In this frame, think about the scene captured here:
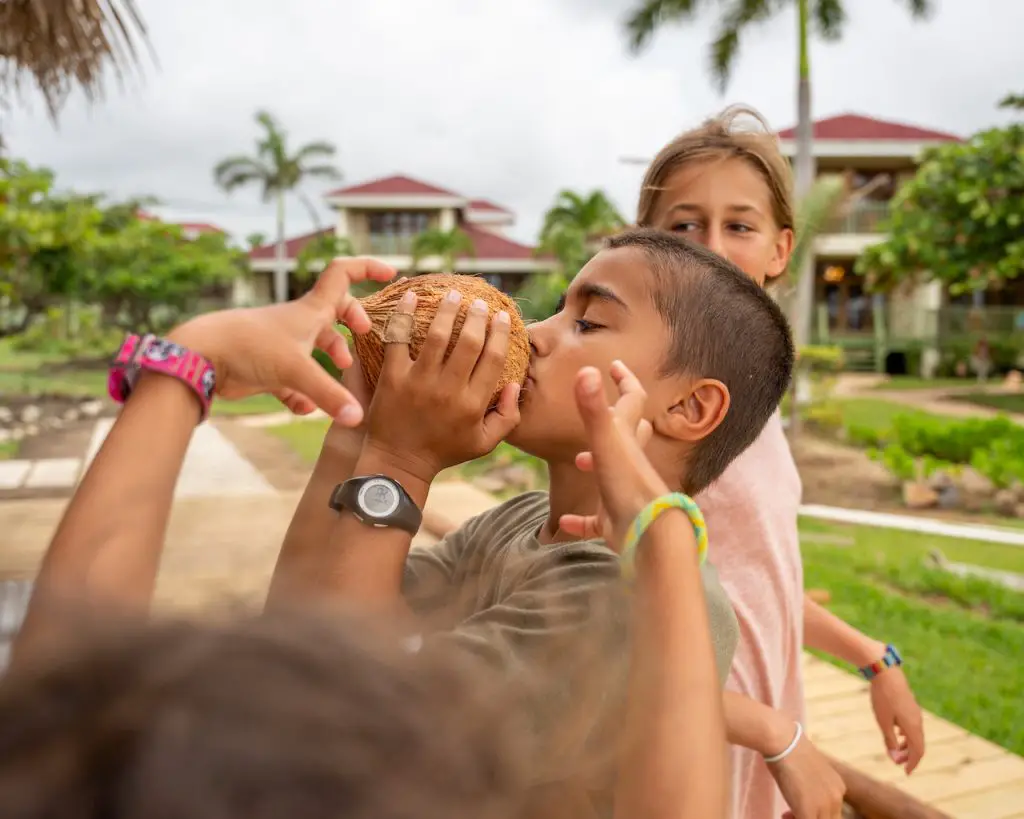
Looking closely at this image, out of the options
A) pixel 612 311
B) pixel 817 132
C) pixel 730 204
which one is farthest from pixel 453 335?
→ pixel 817 132

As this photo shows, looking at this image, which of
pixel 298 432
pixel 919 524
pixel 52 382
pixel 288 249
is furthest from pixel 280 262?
pixel 919 524

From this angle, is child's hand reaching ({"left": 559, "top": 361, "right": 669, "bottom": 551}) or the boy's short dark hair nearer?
child's hand reaching ({"left": 559, "top": 361, "right": 669, "bottom": 551})

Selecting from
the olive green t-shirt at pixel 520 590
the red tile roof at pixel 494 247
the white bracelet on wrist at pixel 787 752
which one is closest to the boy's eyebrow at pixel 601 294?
the olive green t-shirt at pixel 520 590

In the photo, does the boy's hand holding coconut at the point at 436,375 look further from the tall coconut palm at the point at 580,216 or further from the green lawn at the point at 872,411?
the tall coconut palm at the point at 580,216

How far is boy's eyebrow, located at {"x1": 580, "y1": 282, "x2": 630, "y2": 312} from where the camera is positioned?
4.26 feet

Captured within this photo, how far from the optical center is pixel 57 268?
65.0 ft

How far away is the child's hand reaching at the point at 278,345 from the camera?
2.97 ft

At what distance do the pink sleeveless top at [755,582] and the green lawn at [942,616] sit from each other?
9.60 feet

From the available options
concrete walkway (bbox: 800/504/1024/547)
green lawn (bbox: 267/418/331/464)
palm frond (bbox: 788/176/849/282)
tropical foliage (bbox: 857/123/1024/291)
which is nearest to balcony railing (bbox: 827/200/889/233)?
tropical foliage (bbox: 857/123/1024/291)

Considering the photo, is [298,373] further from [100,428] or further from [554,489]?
[100,428]

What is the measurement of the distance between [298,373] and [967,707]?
4235 mm

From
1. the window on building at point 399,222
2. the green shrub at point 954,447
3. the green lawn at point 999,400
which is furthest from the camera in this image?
the window on building at point 399,222

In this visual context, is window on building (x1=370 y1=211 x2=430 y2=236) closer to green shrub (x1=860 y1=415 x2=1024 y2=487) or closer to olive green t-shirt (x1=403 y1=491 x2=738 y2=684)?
green shrub (x1=860 y1=415 x2=1024 y2=487)

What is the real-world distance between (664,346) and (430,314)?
0.39m
